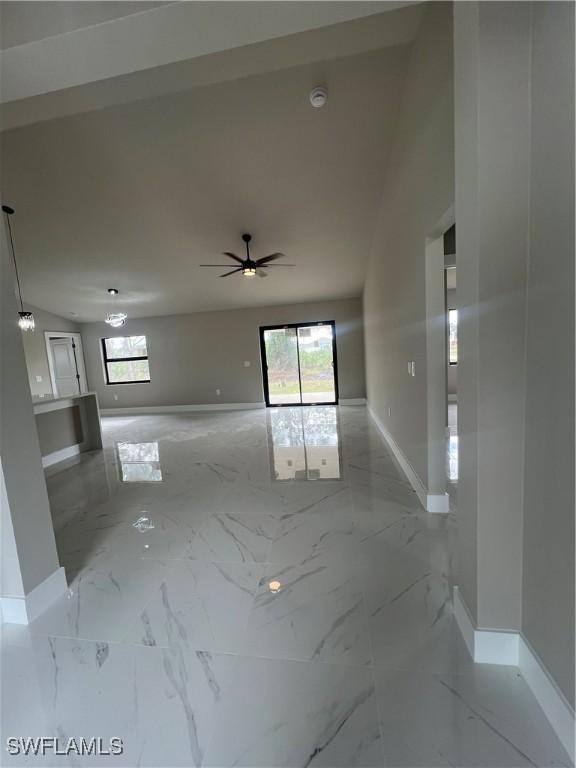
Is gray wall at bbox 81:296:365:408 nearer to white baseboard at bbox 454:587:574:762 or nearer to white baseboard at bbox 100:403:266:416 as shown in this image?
white baseboard at bbox 100:403:266:416

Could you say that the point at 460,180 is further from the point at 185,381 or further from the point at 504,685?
the point at 185,381

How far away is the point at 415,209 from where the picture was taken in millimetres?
2328

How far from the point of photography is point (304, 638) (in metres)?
1.39

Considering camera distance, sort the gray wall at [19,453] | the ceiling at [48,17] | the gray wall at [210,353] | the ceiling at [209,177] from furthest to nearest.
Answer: the gray wall at [210,353]
the ceiling at [209,177]
the gray wall at [19,453]
the ceiling at [48,17]

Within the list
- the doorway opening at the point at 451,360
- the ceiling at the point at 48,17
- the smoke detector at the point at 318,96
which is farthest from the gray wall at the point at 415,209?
the ceiling at the point at 48,17

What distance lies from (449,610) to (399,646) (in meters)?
0.34

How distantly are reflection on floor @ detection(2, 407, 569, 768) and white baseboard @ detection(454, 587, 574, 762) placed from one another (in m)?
0.04

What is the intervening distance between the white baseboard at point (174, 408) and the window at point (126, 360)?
0.73 metres

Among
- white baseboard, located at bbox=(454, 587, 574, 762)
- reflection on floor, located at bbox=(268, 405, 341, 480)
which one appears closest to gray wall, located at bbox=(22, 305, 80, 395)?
reflection on floor, located at bbox=(268, 405, 341, 480)

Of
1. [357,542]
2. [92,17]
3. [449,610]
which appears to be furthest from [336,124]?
[449,610]

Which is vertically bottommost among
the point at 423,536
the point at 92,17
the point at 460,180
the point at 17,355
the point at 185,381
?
the point at 423,536

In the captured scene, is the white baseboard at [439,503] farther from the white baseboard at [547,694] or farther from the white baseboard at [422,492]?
the white baseboard at [547,694]

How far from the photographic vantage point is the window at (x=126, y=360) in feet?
26.9

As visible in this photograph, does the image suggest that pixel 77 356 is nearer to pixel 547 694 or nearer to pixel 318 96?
pixel 318 96
